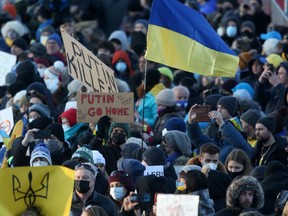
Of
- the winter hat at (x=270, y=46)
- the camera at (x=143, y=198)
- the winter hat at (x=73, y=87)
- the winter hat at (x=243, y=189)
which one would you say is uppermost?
the winter hat at (x=270, y=46)

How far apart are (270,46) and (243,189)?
388 inches

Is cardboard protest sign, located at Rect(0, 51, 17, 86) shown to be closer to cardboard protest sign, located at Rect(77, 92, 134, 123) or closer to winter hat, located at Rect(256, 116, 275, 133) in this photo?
cardboard protest sign, located at Rect(77, 92, 134, 123)

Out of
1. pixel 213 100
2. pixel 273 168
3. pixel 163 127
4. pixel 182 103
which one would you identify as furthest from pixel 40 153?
pixel 182 103

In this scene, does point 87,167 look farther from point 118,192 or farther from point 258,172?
point 258,172

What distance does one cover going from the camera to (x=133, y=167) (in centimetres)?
1630

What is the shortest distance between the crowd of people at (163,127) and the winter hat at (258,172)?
18mm

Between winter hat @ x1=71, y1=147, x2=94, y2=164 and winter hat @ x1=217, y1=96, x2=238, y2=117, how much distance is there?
2634 millimetres

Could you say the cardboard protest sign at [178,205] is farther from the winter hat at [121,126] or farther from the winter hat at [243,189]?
the winter hat at [121,126]

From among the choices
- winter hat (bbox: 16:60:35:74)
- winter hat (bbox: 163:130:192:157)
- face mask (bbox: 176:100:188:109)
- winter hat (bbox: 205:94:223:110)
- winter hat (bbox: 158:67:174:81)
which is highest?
winter hat (bbox: 16:60:35:74)

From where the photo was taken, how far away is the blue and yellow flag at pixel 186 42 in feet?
56.6

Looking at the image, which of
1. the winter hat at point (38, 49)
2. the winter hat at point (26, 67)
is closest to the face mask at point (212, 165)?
the winter hat at point (26, 67)

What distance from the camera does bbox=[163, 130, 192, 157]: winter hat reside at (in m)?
17.7

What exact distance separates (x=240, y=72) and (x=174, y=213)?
10.4m

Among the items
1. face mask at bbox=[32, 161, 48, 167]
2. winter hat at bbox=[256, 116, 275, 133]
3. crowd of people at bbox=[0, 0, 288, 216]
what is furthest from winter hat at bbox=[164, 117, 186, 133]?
face mask at bbox=[32, 161, 48, 167]
